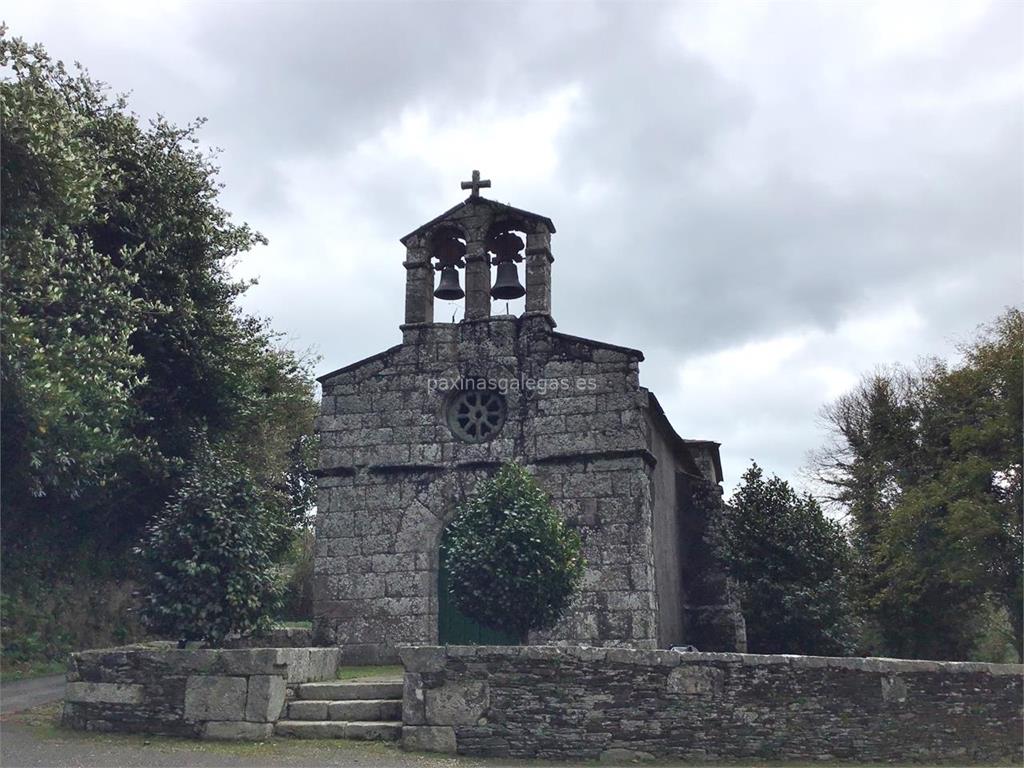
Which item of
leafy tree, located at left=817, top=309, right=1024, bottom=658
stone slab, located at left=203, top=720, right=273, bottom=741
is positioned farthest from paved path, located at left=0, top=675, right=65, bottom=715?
leafy tree, located at left=817, top=309, right=1024, bottom=658

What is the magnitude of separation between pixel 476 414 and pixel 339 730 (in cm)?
610

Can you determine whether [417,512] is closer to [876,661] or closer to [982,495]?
[876,661]

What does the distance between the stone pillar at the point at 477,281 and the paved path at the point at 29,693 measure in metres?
8.64

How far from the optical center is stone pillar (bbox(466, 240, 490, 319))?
49.7 ft

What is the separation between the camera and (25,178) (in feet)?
39.0

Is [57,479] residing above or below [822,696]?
above

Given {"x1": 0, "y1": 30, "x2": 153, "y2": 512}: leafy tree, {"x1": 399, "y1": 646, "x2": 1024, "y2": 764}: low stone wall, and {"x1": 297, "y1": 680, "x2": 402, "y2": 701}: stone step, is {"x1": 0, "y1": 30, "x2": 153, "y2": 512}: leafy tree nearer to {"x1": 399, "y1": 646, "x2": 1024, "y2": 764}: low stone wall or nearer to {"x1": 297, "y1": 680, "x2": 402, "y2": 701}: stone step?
{"x1": 297, "y1": 680, "x2": 402, "y2": 701}: stone step

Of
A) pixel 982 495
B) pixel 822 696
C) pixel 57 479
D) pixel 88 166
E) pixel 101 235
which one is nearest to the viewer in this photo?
pixel 822 696

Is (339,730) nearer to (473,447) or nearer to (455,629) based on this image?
(455,629)

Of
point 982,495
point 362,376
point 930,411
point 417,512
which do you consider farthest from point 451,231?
point 930,411

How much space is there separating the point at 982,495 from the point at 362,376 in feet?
43.6

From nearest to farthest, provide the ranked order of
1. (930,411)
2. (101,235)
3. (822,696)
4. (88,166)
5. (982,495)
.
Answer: (822,696)
(88,166)
(101,235)
(982,495)
(930,411)

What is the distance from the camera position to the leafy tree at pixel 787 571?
52.8 ft

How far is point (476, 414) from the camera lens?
1499 cm
